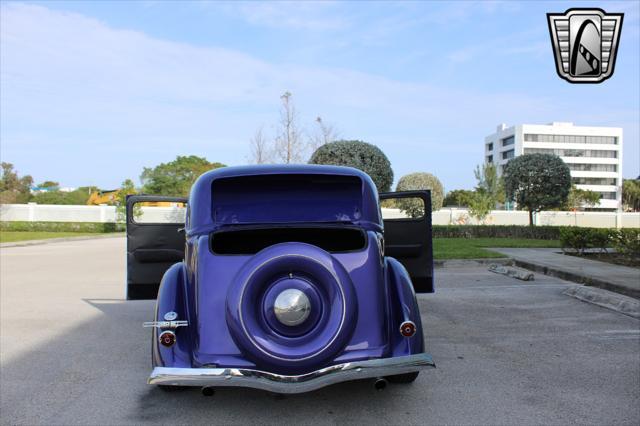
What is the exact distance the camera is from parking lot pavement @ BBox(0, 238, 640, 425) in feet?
12.3

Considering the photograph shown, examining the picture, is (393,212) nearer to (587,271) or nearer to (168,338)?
(587,271)

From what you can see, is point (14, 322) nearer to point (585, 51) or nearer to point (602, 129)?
point (585, 51)

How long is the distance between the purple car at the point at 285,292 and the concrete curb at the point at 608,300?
459 centimetres

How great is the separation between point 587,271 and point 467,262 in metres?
3.16

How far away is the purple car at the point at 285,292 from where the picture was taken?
340 centimetres

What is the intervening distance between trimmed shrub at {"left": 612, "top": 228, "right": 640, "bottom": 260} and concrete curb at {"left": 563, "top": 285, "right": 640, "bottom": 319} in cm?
429

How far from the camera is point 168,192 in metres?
72.5

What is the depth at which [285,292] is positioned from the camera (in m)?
3.44

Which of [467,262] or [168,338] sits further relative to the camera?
[467,262]

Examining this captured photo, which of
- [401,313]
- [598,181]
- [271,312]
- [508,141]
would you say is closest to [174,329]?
[271,312]

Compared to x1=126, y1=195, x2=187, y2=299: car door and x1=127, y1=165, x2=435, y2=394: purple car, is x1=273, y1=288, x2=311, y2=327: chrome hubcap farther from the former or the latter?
x1=126, y1=195, x2=187, y2=299: car door

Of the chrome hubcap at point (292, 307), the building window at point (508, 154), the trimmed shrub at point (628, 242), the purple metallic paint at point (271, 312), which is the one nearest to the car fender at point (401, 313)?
the purple metallic paint at point (271, 312)

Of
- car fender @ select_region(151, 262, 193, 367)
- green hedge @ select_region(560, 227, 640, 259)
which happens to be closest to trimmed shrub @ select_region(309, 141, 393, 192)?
green hedge @ select_region(560, 227, 640, 259)

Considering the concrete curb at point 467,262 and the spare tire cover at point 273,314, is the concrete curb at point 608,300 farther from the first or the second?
the spare tire cover at point 273,314
